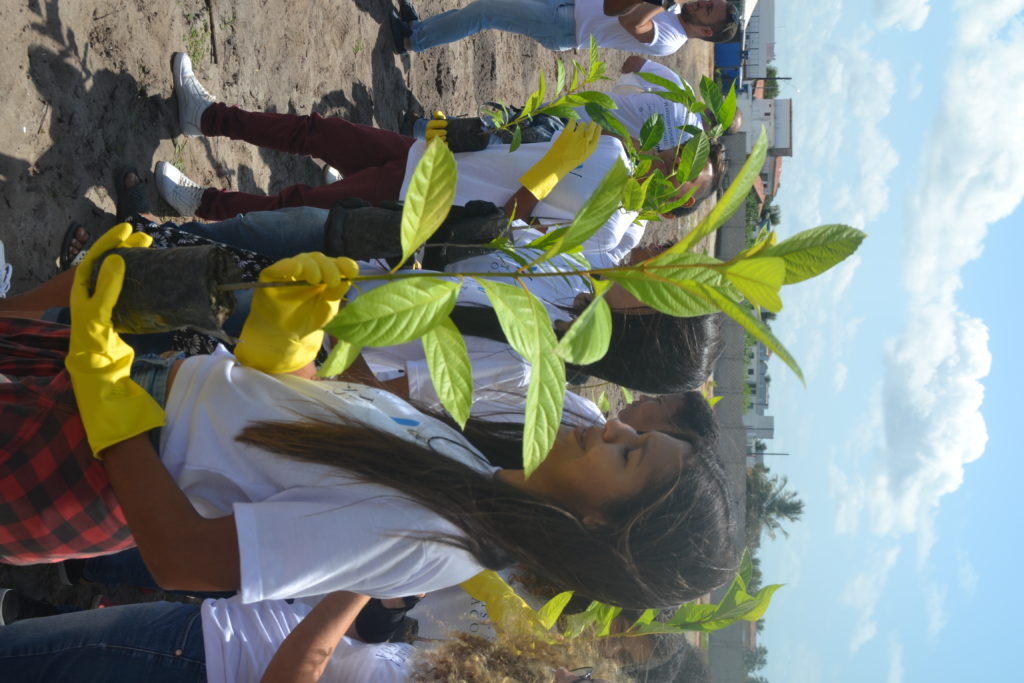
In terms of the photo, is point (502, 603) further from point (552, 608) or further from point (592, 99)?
point (592, 99)

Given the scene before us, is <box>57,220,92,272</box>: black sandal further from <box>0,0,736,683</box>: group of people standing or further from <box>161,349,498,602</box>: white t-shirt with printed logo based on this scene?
<box>161,349,498,602</box>: white t-shirt with printed logo

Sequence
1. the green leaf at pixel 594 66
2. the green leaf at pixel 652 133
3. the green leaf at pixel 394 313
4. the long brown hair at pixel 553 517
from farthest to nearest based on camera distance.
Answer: the green leaf at pixel 594 66
the green leaf at pixel 652 133
the long brown hair at pixel 553 517
the green leaf at pixel 394 313

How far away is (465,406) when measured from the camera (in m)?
0.93

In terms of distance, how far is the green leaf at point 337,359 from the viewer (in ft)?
2.89

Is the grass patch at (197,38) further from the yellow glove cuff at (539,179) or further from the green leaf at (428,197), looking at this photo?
the green leaf at (428,197)

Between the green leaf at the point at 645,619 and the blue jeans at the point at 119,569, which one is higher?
the blue jeans at the point at 119,569

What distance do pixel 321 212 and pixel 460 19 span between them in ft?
6.91

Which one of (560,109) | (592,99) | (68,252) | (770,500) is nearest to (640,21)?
(560,109)

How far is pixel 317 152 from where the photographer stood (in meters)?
3.02

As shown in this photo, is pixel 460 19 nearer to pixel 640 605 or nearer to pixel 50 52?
pixel 50 52

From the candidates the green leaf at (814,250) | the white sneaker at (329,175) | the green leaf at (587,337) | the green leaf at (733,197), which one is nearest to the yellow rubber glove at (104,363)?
the green leaf at (587,337)

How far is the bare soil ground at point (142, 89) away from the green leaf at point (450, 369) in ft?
6.34

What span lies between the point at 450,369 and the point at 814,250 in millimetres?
482

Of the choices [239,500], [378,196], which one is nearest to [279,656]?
[239,500]
